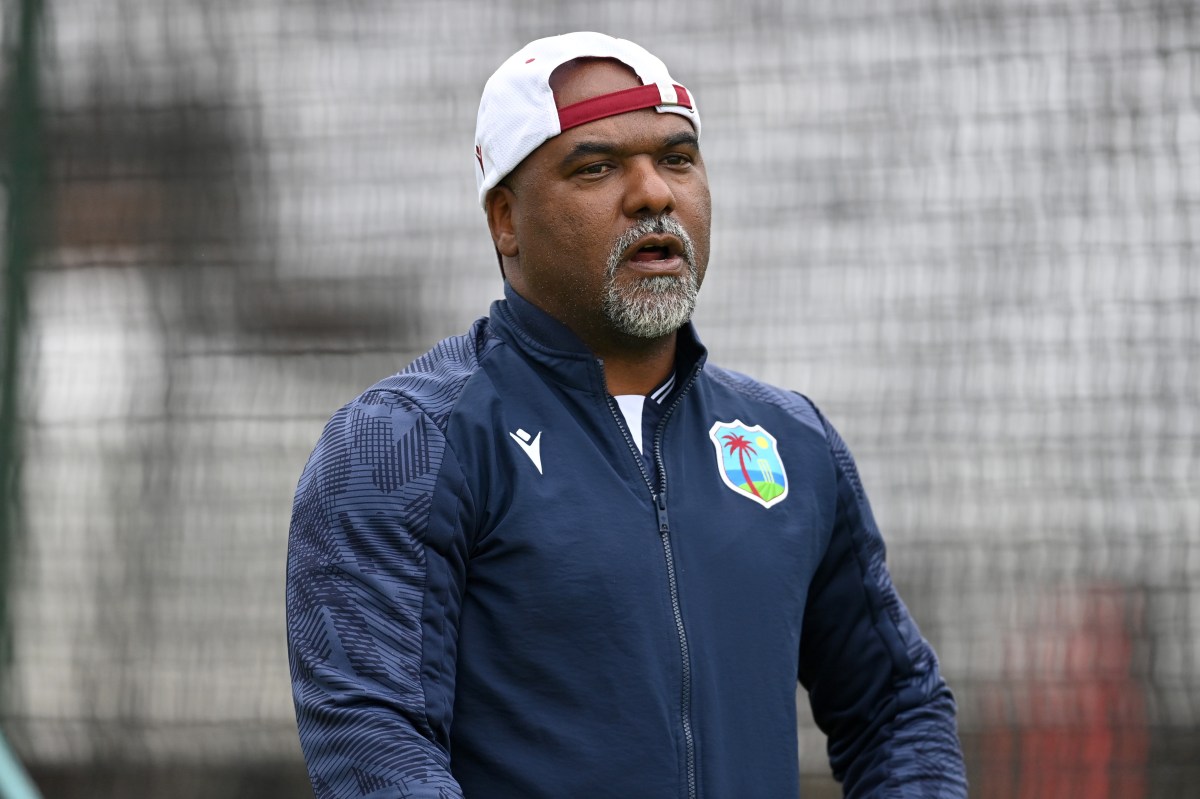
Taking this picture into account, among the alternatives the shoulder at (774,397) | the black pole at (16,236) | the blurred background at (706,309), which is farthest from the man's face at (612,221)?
the black pole at (16,236)

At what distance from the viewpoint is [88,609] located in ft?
15.1

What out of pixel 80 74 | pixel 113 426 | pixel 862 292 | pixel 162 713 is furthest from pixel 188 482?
pixel 862 292

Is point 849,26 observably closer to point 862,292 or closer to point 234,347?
point 862,292

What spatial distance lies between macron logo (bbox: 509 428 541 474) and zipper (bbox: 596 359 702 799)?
14 centimetres

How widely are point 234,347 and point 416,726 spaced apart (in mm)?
2633

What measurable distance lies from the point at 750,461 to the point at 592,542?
0.37 meters

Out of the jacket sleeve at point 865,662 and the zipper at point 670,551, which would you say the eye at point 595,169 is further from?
the jacket sleeve at point 865,662

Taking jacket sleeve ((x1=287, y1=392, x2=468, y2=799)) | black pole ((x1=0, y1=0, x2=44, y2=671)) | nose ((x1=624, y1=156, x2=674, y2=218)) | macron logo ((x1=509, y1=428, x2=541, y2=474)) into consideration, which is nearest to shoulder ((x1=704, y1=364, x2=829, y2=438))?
nose ((x1=624, y1=156, x2=674, y2=218))

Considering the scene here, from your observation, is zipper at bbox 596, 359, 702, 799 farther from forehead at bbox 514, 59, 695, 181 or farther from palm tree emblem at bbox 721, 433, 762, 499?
forehead at bbox 514, 59, 695, 181

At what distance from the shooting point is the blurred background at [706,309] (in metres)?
4.29

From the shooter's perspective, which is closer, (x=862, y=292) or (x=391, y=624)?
(x=391, y=624)

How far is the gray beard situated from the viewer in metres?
2.52

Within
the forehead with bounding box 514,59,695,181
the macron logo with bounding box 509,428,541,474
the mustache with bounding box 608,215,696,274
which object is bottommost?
the macron logo with bounding box 509,428,541,474

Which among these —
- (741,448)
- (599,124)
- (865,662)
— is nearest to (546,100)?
(599,124)
